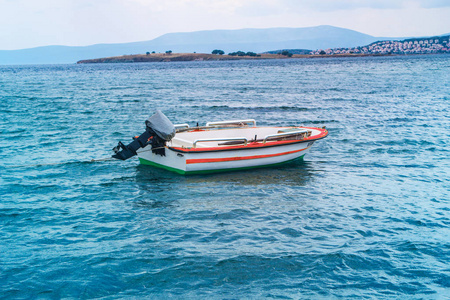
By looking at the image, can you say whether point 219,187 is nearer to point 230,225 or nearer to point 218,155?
point 218,155

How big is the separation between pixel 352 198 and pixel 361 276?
5033 millimetres

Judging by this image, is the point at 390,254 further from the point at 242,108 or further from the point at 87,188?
the point at 242,108

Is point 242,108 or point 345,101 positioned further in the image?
point 345,101

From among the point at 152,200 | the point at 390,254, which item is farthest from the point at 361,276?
the point at 152,200

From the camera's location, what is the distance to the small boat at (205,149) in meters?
14.8

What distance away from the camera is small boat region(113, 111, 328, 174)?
14797mm

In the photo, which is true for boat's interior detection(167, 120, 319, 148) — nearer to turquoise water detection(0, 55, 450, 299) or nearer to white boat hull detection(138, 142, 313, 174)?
white boat hull detection(138, 142, 313, 174)

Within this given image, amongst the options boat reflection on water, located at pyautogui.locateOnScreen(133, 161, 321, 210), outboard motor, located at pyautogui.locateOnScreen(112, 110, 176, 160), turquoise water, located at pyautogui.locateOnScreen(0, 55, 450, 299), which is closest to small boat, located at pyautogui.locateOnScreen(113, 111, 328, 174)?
outboard motor, located at pyautogui.locateOnScreen(112, 110, 176, 160)

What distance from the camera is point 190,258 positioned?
9562mm

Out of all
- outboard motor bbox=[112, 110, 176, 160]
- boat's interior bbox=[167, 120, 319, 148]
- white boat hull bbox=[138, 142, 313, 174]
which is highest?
outboard motor bbox=[112, 110, 176, 160]

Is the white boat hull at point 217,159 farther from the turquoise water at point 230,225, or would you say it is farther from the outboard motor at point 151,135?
the outboard motor at point 151,135

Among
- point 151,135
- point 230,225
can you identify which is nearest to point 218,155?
point 151,135

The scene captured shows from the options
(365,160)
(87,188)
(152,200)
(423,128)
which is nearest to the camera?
(152,200)

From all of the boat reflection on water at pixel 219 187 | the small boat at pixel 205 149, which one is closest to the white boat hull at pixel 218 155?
the small boat at pixel 205 149
